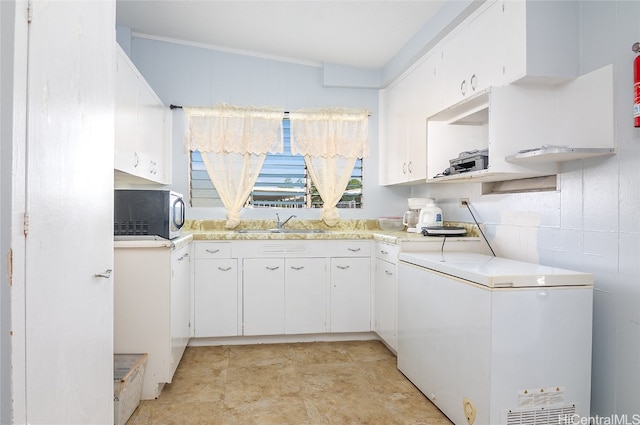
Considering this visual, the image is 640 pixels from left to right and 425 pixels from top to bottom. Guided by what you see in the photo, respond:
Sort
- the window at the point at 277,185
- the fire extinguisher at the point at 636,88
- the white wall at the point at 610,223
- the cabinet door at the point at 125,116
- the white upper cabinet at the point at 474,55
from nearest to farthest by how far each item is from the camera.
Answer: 1. the fire extinguisher at the point at 636,88
2. the white wall at the point at 610,223
3. the white upper cabinet at the point at 474,55
4. the cabinet door at the point at 125,116
5. the window at the point at 277,185

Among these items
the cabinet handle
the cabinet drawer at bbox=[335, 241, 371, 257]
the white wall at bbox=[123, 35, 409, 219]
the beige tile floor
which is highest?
the white wall at bbox=[123, 35, 409, 219]

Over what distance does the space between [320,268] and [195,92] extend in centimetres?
201

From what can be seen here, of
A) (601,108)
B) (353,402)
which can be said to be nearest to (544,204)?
(601,108)

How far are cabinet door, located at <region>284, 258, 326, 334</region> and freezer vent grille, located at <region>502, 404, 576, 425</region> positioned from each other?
6.31ft

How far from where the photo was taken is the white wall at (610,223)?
6.32 ft

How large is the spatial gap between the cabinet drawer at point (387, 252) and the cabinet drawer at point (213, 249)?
1219 millimetres

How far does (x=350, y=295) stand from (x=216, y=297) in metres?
1.10

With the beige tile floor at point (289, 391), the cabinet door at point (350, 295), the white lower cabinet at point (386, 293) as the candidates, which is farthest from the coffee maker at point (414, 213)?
the beige tile floor at point (289, 391)

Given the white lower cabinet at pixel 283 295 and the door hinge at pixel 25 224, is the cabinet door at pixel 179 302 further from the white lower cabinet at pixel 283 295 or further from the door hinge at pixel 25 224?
the door hinge at pixel 25 224

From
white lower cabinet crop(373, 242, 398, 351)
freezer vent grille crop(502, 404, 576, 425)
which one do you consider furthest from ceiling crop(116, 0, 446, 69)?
freezer vent grille crop(502, 404, 576, 425)

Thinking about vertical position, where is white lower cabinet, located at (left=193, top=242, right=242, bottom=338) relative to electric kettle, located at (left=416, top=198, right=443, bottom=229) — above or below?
below

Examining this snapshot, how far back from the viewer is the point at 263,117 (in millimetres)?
4035

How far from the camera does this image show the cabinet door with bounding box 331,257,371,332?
3.61 m

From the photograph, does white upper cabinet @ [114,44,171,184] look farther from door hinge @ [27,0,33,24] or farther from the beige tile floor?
door hinge @ [27,0,33,24]
